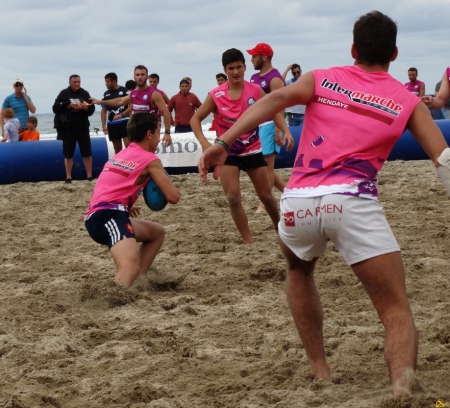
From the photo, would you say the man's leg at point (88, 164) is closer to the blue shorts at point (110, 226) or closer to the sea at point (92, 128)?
the blue shorts at point (110, 226)

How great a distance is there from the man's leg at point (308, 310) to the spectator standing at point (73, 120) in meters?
9.71

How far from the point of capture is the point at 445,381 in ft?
11.4

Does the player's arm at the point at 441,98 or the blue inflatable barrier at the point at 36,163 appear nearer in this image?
the player's arm at the point at 441,98

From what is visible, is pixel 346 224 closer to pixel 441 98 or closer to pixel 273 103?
pixel 273 103

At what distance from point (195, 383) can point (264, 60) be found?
554 centimetres

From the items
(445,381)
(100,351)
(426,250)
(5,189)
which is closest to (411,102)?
(445,381)

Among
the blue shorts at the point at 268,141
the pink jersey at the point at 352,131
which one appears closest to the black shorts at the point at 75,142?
the blue shorts at the point at 268,141

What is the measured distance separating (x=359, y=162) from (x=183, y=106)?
12654 millimetres

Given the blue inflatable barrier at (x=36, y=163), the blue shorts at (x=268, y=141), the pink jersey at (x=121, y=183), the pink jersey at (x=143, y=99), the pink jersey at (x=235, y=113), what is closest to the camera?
the pink jersey at (x=121, y=183)

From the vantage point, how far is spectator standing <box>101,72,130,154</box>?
12.8 m

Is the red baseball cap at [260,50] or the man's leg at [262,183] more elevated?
the red baseball cap at [260,50]

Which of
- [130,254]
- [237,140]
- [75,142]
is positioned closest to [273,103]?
[130,254]

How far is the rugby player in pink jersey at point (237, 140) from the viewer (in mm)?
7191

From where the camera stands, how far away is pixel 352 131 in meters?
3.24
